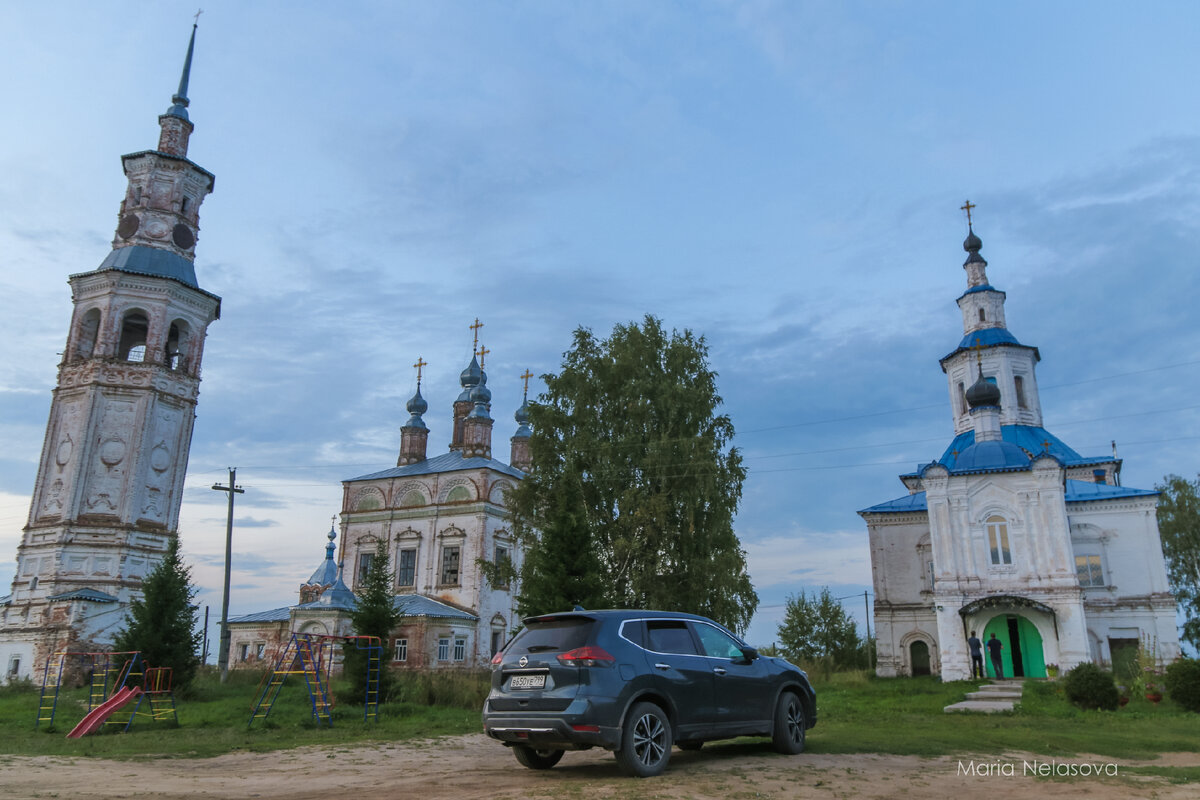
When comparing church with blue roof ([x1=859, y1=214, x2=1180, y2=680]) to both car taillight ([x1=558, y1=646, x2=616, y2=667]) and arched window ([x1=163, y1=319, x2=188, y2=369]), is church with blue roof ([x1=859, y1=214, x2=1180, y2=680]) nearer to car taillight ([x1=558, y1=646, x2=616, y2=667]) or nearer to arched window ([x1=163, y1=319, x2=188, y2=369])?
car taillight ([x1=558, y1=646, x2=616, y2=667])

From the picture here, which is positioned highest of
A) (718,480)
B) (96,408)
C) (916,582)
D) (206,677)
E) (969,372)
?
(969,372)

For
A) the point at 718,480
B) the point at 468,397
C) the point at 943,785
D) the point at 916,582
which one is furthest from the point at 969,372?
the point at 943,785

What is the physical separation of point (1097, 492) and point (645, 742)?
31631mm

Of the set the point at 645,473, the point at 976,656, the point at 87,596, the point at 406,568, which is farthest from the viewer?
the point at 406,568

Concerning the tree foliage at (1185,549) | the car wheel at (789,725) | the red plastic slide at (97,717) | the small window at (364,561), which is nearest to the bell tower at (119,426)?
the small window at (364,561)

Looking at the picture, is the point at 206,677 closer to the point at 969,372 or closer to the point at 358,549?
the point at 358,549

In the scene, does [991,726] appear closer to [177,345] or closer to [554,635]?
[554,635]

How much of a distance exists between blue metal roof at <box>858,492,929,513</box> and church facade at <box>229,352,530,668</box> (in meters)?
15.9

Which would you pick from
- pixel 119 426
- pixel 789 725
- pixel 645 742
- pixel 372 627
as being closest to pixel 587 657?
pixel 645 742

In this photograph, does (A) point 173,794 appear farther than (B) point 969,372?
No

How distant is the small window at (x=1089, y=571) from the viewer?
30.9 m

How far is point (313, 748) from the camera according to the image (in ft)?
34.6

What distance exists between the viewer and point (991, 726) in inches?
554

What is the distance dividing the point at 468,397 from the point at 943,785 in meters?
38.6
